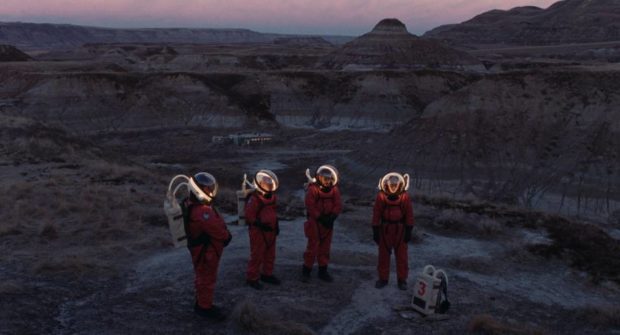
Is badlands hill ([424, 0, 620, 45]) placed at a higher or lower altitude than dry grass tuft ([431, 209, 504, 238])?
higher

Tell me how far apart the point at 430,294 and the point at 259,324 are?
282 centimetres

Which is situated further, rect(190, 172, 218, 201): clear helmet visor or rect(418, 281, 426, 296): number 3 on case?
rect(418, 281, 426, 296): number 3 on case

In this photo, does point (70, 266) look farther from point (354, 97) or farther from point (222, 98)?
point (354, 97)

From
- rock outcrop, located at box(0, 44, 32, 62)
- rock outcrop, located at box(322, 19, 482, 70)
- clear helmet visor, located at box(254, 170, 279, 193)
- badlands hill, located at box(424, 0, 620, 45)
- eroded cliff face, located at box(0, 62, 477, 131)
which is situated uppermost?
badlands hill, located at box(424, 0, 620, 45)

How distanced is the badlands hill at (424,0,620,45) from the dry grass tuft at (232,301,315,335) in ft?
508

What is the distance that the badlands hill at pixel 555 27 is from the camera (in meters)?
154

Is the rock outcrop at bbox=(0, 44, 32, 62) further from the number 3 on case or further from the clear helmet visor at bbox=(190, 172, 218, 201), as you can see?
A: the number 3 on case

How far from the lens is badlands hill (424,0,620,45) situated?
6068 inches

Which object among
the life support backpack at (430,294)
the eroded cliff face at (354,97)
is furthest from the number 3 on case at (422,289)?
the eroded cliff face at (354,97)

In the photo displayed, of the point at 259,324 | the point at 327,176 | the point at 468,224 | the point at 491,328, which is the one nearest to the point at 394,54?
the point at 468,224

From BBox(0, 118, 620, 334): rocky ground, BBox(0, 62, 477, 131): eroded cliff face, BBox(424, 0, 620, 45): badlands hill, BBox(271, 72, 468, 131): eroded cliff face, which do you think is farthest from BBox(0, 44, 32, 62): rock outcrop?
BBox(424, 0, 620, 45): badlands hill

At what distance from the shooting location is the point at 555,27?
163 meters

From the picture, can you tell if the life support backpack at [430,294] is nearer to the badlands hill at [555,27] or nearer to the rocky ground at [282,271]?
the rocky ground at [282,271]

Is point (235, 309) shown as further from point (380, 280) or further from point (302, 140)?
point (302, 140)
